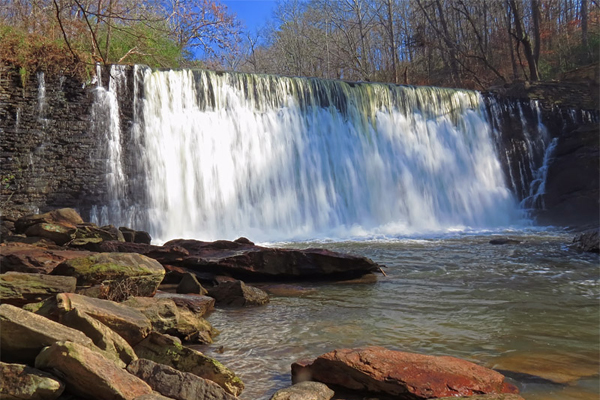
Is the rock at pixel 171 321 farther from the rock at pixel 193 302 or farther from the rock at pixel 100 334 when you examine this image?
the rock at pixel 100 334

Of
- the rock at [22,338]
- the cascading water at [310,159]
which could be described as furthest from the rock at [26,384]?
the cascading water at [310,159]

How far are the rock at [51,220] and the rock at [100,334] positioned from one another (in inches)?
240

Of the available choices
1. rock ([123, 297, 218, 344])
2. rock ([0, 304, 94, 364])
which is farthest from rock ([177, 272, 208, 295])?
rock ([0, 304, 94, 364])

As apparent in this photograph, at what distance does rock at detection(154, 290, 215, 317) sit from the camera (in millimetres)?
5801

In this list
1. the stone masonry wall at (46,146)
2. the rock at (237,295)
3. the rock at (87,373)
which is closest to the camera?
→ the rock at (87,373)

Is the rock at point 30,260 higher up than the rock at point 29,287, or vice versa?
the rock at point 30,260

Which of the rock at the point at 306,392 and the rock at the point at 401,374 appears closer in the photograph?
the rock at the point at 306,392

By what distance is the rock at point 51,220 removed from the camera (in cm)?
964

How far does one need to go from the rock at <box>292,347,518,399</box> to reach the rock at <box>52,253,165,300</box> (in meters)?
2.44

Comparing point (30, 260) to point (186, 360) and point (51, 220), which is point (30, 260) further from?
point (51, 220)

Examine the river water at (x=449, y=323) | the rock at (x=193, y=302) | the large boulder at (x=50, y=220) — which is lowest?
the river water at (x=449, y=323)

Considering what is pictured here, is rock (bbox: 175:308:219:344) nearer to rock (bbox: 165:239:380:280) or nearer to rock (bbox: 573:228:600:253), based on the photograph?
rock (bbox: 165:239:380:280)

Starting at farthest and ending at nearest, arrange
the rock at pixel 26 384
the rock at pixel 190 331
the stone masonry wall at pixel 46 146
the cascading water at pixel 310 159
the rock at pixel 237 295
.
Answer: the cascading water at pixel 310 159, the stone masonry wall at pixel 46 146, the rock at pixel 237 295, the rock at pixel 190 331, the rock at pixel 26 384

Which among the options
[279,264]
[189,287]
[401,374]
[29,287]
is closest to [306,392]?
[401,374]
